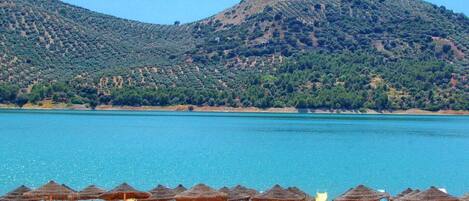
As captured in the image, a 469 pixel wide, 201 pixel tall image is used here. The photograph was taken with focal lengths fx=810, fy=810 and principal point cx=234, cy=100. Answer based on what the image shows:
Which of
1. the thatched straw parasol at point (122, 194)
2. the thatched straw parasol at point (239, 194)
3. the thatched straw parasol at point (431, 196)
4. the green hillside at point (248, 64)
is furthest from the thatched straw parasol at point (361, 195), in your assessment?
the green hillside at point (248, 64)

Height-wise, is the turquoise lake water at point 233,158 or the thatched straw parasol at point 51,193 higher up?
the thatched straw parasol at point 51,193

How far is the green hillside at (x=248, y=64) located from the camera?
478 ft

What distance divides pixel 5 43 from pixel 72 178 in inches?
4944

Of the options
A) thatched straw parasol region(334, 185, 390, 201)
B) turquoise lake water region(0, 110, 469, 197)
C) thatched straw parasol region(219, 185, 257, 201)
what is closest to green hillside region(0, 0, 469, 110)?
turquoise lake water region(0, 110, 469, 197)

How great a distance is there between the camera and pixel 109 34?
635 feet

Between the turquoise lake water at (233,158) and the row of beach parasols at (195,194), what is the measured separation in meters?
11.9

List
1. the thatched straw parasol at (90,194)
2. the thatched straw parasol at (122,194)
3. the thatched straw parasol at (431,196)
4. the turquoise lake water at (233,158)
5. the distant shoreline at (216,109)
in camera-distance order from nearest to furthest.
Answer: the thatched straw parasol at (431,196), the thatched straw parasol at (122,194), the thatched straw parasol at (90,194), the turquoise lake water at (233,158), the distant shoreline at (216,109)

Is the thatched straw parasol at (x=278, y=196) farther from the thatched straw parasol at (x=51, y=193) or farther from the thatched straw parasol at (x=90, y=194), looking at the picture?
the thatched straw parasol at (x=51, y=193)

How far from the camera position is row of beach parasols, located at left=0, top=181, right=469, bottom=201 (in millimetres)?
25469

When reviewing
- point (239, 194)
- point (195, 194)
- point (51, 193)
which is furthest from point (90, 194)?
point (239, 194)

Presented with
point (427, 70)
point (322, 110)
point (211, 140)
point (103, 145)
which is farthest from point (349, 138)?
point (427, 70)

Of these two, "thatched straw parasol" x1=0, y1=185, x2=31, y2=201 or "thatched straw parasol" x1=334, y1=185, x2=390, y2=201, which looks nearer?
"thatched straw parasol" x1=334, y1=185, x2=390, y2=201

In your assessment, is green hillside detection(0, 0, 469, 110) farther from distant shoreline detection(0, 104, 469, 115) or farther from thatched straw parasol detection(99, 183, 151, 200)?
thatched straw parasol detection(99, 183, 151, 200)

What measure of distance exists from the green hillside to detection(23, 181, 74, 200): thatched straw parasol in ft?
370
